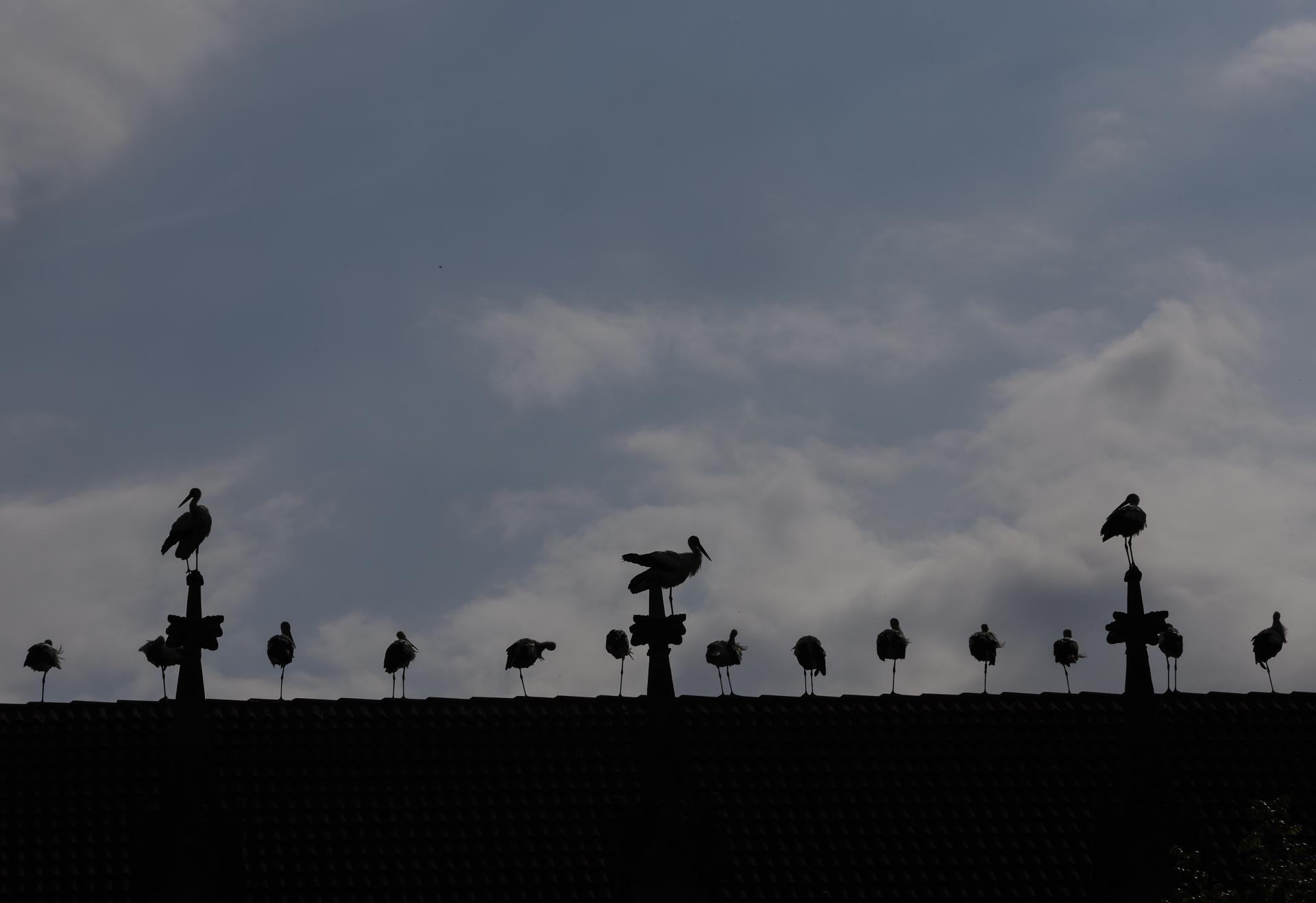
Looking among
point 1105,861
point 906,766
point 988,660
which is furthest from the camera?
point 988,660

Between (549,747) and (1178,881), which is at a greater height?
(549,747)

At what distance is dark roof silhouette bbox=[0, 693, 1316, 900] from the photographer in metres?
29.3

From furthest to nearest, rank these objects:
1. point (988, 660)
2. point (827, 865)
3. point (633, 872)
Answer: point (988, 660) < point (827, 865) < point (633, 872)

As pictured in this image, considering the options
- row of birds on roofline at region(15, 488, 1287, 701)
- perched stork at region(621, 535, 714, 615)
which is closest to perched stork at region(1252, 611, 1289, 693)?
row of birds on roofline at region(15, 488, 1287, 701)

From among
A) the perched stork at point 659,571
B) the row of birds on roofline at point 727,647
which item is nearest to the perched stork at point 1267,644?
the row of birds on roofline at point 727,647

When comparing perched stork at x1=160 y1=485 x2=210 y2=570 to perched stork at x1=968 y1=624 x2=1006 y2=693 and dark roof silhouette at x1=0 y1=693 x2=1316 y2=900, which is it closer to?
dark roof silhouette at x1=0 y1=693 x2=1316 y2=900

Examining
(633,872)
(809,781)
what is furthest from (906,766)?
(633,872)

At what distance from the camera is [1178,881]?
24.0m

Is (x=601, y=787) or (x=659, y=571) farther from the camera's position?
(x=601, y=787)

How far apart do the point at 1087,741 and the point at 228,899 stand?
15.2 meters

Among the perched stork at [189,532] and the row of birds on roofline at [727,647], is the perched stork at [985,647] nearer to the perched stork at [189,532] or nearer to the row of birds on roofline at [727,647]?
the row of birds on roofline at [727,647]

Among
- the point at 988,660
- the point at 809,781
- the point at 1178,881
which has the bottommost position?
the point at 1178,881

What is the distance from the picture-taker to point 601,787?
31.2m

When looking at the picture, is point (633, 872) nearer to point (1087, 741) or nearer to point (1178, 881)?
point (1178, 881)
